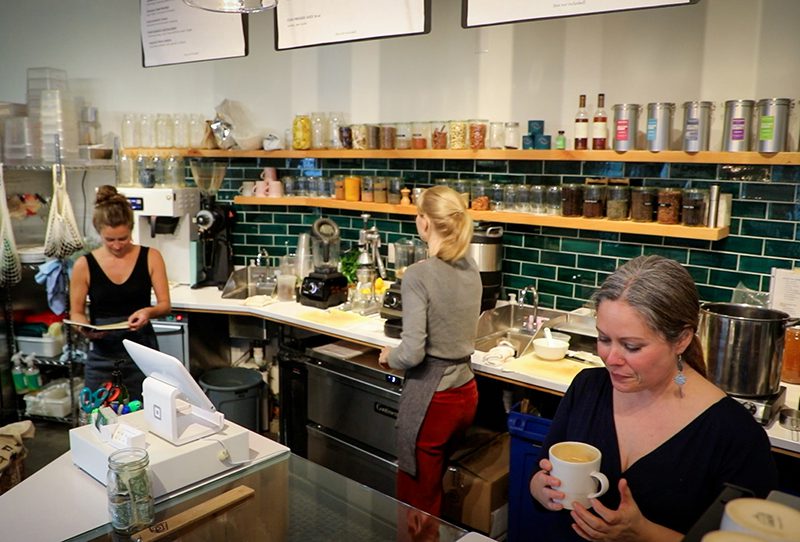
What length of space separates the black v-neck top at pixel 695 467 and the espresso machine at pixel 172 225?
356 centimetres

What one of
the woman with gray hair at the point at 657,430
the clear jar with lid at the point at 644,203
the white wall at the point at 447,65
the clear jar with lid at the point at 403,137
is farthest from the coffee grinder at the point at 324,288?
the woman with gray hair at the point at 657,430

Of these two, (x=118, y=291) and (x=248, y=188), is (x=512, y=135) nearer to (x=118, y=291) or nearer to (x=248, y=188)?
(x=248, y=188)

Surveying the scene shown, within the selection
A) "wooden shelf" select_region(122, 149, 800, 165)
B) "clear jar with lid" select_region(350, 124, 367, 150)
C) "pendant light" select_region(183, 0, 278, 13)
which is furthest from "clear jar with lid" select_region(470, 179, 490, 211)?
"pendant light" select_region(183, 0, 278, 13)

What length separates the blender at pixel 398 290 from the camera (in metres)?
3.48

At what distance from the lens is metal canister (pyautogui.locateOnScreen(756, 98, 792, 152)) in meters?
2.78

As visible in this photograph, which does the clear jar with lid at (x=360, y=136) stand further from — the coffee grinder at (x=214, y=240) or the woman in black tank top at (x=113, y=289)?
the woman in black tank top at (x=113, y=289)

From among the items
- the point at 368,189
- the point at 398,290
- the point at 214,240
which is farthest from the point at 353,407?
the point at 214,240

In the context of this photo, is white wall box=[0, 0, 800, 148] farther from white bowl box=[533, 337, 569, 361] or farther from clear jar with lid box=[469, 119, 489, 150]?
white bowl box=[533, 337, 569, 361]

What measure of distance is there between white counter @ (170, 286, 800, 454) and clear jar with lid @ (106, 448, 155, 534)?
1.74m

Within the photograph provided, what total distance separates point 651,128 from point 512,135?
0.79 metres

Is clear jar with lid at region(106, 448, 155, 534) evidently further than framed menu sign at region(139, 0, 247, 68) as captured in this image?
No

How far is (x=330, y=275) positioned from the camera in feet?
13.5

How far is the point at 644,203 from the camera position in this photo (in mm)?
3232

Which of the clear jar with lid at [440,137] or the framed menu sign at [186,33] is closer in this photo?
the framed menu sign at [186,33]
